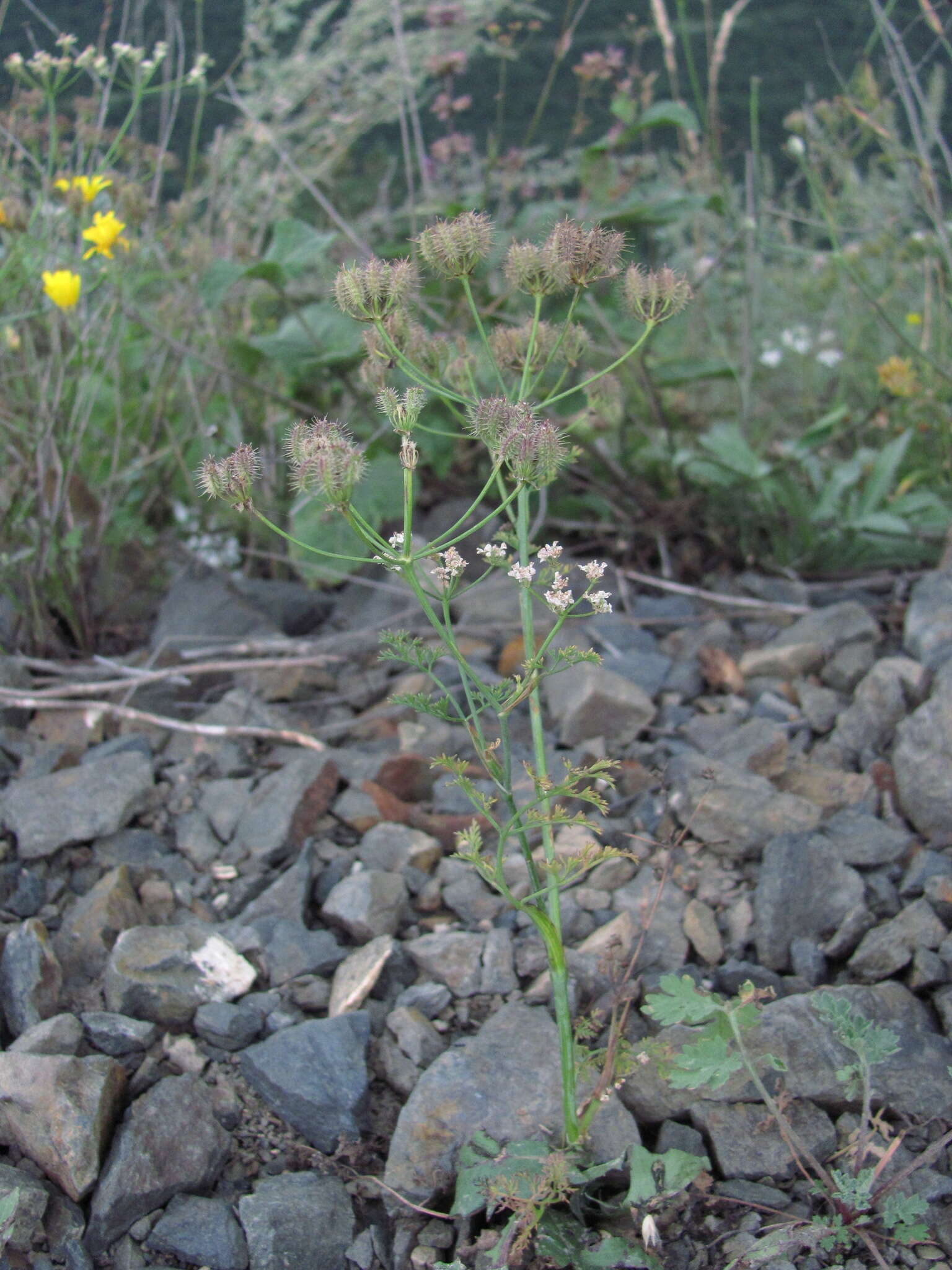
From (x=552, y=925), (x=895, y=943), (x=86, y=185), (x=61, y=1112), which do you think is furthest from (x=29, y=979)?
(x=86, y=185)

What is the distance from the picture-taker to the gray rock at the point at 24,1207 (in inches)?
50.8

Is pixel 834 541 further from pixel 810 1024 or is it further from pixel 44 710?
pixel 44 710

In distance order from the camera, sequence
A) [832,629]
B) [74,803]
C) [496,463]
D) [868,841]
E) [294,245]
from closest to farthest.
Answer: [496,463] → [868,841] → [74,803] → [832,629] → [294,245]

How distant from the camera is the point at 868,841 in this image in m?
1.81

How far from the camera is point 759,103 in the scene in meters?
5.49

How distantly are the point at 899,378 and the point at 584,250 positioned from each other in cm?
182

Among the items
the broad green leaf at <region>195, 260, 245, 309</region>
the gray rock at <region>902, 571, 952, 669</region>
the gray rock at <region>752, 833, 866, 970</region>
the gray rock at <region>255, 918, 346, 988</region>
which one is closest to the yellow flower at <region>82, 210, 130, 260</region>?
the broad green leaf at <region>195, 260, 245, 309</region>

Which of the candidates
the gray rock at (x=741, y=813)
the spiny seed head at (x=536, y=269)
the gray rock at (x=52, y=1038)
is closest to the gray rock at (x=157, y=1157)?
the gray rock at (x=52, y=1038)

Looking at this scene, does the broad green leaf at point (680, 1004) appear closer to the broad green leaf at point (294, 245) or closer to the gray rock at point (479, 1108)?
the gray rock at point (479, 1108)

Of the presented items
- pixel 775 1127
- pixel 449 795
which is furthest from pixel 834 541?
pixel 775 1127

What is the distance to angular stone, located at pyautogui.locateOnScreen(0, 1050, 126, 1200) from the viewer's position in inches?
53.2

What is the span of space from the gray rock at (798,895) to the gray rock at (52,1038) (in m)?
0.98

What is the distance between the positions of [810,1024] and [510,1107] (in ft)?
1.34

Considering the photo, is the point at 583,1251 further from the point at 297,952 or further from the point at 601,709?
the point at 601,709
